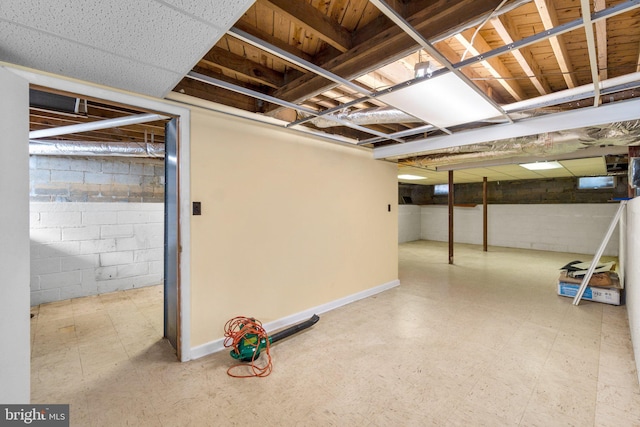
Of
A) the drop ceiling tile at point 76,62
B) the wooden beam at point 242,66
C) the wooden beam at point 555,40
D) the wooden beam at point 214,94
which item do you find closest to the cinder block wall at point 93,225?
the wooden beam at point 214,94

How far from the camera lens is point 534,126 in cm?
249

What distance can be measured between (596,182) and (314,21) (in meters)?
9.77

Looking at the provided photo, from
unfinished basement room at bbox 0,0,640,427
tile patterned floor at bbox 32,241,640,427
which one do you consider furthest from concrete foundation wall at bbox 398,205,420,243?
tile patterned floor at bbox 32,241,640,427

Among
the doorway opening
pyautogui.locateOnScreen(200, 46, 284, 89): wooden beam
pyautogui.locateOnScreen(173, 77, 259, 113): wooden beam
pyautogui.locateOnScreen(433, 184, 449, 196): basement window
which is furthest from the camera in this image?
pyautogui.locateOnScreen(433, 184, 449, 196): basement window

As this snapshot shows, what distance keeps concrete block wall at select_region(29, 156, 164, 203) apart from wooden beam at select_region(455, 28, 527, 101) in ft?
14.6

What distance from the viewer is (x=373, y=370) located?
2037mm

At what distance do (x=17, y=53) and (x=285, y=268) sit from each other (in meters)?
2.31

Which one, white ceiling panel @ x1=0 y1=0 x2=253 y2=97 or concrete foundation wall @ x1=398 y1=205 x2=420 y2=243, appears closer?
white ceiling panel @ x1=0 y1=0 x2=253 y2=97

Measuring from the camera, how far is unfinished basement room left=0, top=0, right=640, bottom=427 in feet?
4.35

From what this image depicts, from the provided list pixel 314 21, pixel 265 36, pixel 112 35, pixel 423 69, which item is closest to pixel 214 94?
pixel 265 36

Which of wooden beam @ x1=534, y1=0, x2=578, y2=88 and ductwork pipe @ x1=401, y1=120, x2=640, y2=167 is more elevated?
wooden beam @ x1=534, y1=0, x2=578, y2=88

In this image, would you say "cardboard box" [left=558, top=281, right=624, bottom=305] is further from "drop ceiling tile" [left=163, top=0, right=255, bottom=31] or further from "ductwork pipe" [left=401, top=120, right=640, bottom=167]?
"drop ceiling tile" [left=163, top=0, right=255, bottom=31]

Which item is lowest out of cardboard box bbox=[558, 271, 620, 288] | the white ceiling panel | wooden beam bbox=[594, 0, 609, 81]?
cardboard box bbox=[558, 271, 620, 288]

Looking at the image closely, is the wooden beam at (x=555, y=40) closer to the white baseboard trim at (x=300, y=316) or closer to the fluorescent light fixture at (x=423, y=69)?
the fluorescent light fixture at (x=423, y=69)
